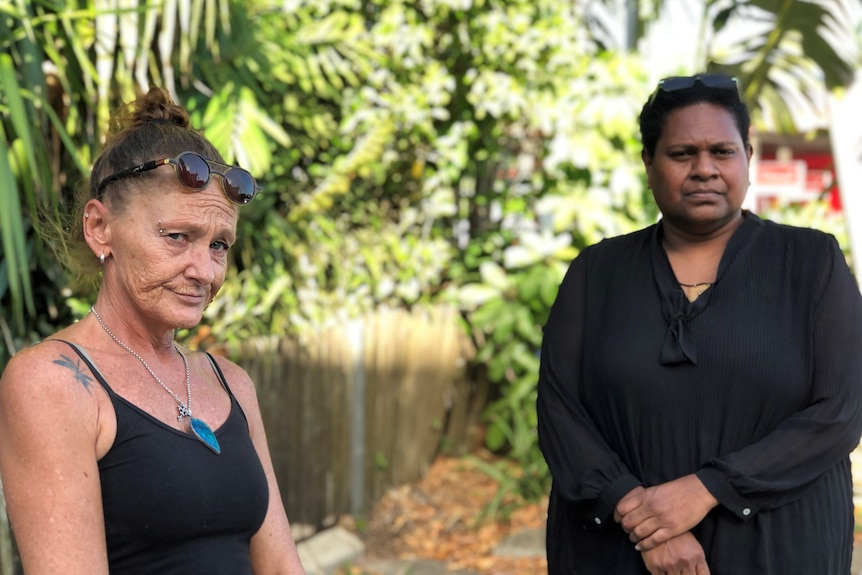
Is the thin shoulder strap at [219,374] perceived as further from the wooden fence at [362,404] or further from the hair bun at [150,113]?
the wooden fence at [362,404]

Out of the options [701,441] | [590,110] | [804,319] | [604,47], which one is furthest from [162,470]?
[604,47]

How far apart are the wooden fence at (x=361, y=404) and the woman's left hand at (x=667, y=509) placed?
305 centimetres

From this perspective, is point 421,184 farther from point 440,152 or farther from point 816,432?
point 816,432

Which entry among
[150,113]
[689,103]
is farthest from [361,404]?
[150,113]

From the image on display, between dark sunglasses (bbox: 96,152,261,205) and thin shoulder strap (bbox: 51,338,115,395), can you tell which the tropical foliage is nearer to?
dark sunglasses (bbox: 96,152,261,205)

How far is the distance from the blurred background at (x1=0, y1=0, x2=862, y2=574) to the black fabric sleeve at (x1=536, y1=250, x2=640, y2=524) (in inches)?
95.8

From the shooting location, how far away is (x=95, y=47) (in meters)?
4.11

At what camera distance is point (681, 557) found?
2.36m

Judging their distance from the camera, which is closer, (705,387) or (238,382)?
(238,382)

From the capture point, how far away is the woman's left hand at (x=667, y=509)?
236 cm

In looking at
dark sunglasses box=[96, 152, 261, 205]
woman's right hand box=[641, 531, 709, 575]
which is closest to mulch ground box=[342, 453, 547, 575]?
woman's right hand box=[641, 531, 709, 575]

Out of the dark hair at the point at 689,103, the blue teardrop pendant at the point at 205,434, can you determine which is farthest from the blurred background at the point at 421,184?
the blue teardrop pendant at the point at 205,434

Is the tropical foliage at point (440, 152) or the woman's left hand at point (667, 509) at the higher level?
the tropical foliage at point (440, 152)

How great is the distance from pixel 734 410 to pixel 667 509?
0.91ft
